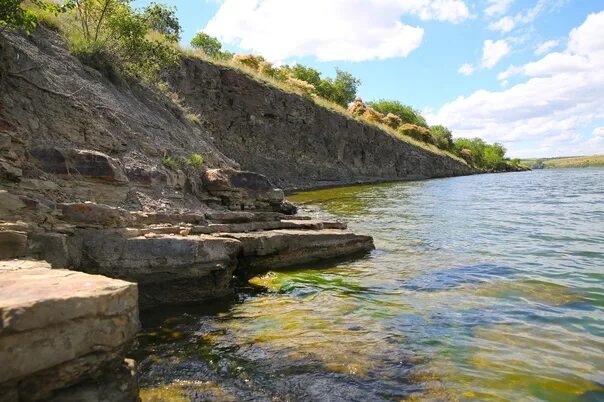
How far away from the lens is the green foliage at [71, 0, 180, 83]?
42.1 ft

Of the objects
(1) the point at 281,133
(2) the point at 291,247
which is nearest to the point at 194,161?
(2) the point at 291,247

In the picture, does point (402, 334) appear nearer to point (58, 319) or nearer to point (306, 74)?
point (58, 319)

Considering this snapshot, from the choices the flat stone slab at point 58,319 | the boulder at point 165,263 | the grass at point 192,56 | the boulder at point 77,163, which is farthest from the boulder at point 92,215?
the grass at point 192,56

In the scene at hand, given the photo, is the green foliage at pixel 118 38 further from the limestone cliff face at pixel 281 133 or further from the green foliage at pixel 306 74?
the green foliage at pixel 306 74

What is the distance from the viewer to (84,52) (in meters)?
12.2

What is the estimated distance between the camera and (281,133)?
36.3m

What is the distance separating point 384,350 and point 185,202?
5.71 m

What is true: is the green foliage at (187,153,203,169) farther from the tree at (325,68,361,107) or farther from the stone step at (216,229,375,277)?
the tree at (325,68,361,107)

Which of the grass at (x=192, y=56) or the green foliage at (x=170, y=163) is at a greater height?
the grass at (x=192, y=56)

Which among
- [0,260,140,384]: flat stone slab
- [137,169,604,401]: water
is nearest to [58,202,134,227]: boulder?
[137,169,604,401]: water

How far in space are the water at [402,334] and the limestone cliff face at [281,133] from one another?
70.2 ft

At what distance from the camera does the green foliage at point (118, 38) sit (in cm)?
1283

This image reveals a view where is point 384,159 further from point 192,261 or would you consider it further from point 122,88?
point 192,261

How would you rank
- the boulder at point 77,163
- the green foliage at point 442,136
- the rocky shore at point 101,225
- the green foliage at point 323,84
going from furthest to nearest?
the green foliage at point 442,136, the green foliage at point 323,84, the boulder at point 77,163, the rocky shore at point 101,225
